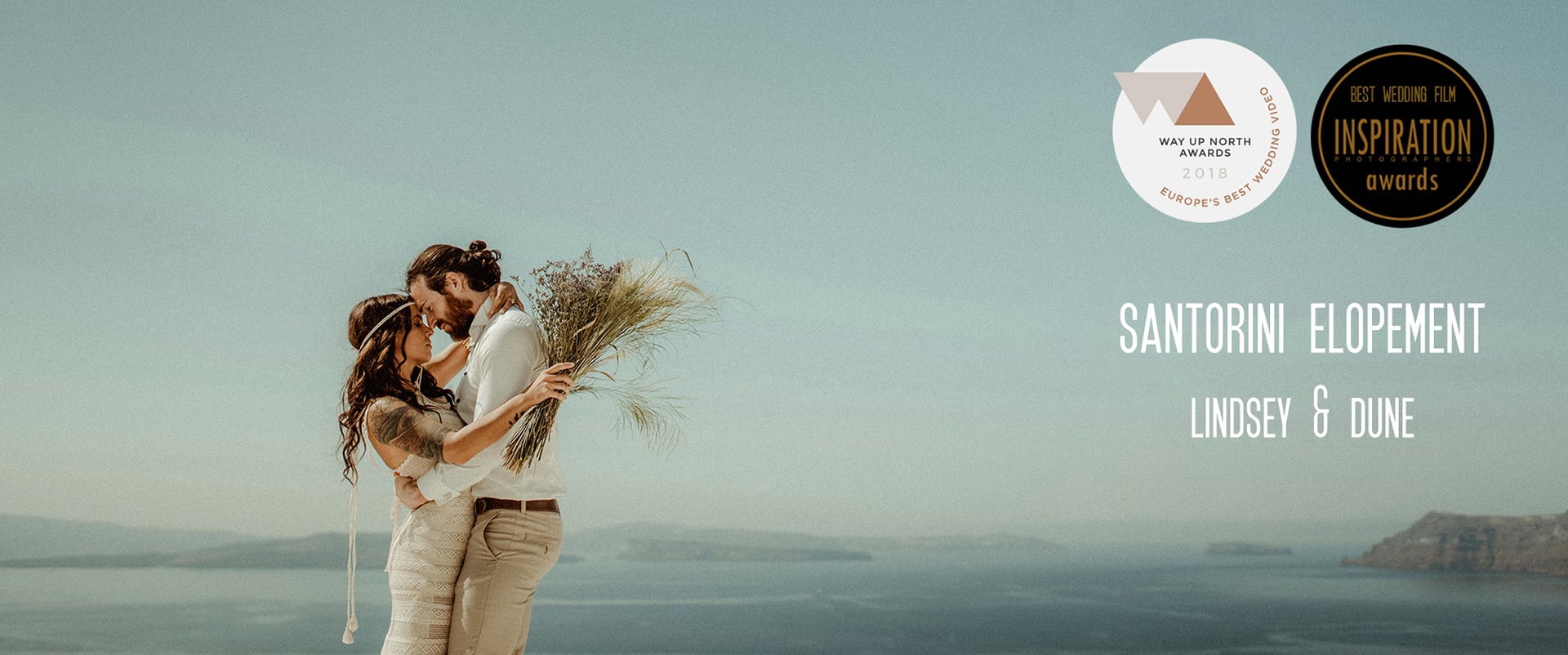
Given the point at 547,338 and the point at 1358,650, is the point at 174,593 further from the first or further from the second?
the point at 1358,650


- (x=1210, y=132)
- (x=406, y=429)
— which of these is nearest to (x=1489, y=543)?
(x=1210, y=132)

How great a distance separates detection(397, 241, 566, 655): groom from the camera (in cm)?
222

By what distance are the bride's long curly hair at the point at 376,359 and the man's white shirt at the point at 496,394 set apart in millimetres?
127

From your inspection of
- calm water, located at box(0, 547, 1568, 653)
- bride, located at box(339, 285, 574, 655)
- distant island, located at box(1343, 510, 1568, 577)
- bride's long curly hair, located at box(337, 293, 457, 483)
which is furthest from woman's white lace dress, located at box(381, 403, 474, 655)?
distant island, located at box(1343, 510, 1568, 577)

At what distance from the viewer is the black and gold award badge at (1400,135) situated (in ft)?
20.7

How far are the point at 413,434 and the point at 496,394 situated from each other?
18cm

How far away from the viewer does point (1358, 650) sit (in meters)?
8.65

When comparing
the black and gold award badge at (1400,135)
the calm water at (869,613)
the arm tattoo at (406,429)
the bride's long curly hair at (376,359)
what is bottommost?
the calm water at (869,613)

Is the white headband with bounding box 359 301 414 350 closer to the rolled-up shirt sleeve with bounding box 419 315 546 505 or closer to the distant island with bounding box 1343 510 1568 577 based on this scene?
the rolled-up shirt sleeve with bounding box 419 315 546 505

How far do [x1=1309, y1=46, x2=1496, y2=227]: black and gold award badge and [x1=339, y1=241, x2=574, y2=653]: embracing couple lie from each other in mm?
5546

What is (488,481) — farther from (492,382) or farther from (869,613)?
(869,613)

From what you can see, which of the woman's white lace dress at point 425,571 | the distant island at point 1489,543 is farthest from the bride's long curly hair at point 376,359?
the distant island at point 1489,543

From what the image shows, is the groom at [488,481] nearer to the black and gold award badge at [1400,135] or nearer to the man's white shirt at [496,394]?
the man's white shirt at [496,394]

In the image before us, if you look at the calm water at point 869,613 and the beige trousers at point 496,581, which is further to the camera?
the calm water at point 869,613
